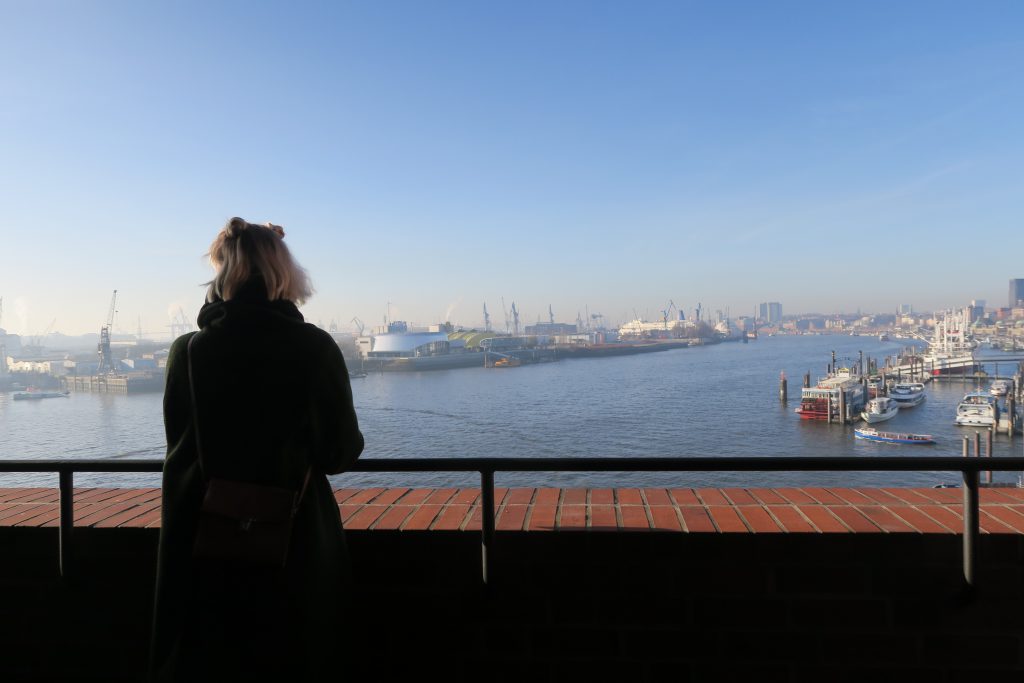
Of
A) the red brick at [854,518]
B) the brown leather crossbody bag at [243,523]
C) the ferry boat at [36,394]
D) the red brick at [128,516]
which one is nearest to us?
the brown leather crossbody bag at [243,523]

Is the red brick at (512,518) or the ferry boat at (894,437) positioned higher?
the red brick at (512,518)

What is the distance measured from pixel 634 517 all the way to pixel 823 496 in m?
0.48

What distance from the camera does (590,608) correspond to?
1.13 meters

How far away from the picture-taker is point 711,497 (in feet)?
4.33

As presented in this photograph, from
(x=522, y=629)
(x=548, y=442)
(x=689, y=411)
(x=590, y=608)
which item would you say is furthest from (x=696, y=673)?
(x=689, y=411)


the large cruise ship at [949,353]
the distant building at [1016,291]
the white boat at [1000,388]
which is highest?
the distant building at [1016,291]

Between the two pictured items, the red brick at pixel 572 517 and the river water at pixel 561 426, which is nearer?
the red brick at pixel 572 517

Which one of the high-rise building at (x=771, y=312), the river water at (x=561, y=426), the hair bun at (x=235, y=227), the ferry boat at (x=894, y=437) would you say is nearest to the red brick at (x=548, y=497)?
the hair bun at (x=235, y=227)

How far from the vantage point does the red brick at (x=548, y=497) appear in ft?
4.31

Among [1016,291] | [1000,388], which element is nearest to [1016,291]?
[1016,291]

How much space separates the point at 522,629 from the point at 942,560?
813 mm

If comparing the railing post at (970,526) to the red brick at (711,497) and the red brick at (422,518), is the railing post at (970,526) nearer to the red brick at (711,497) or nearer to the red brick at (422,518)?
the red brick at (711,497)

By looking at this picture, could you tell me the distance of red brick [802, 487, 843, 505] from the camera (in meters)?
1.28

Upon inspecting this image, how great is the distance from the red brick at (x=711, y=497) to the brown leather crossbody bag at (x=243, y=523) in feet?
2.94
